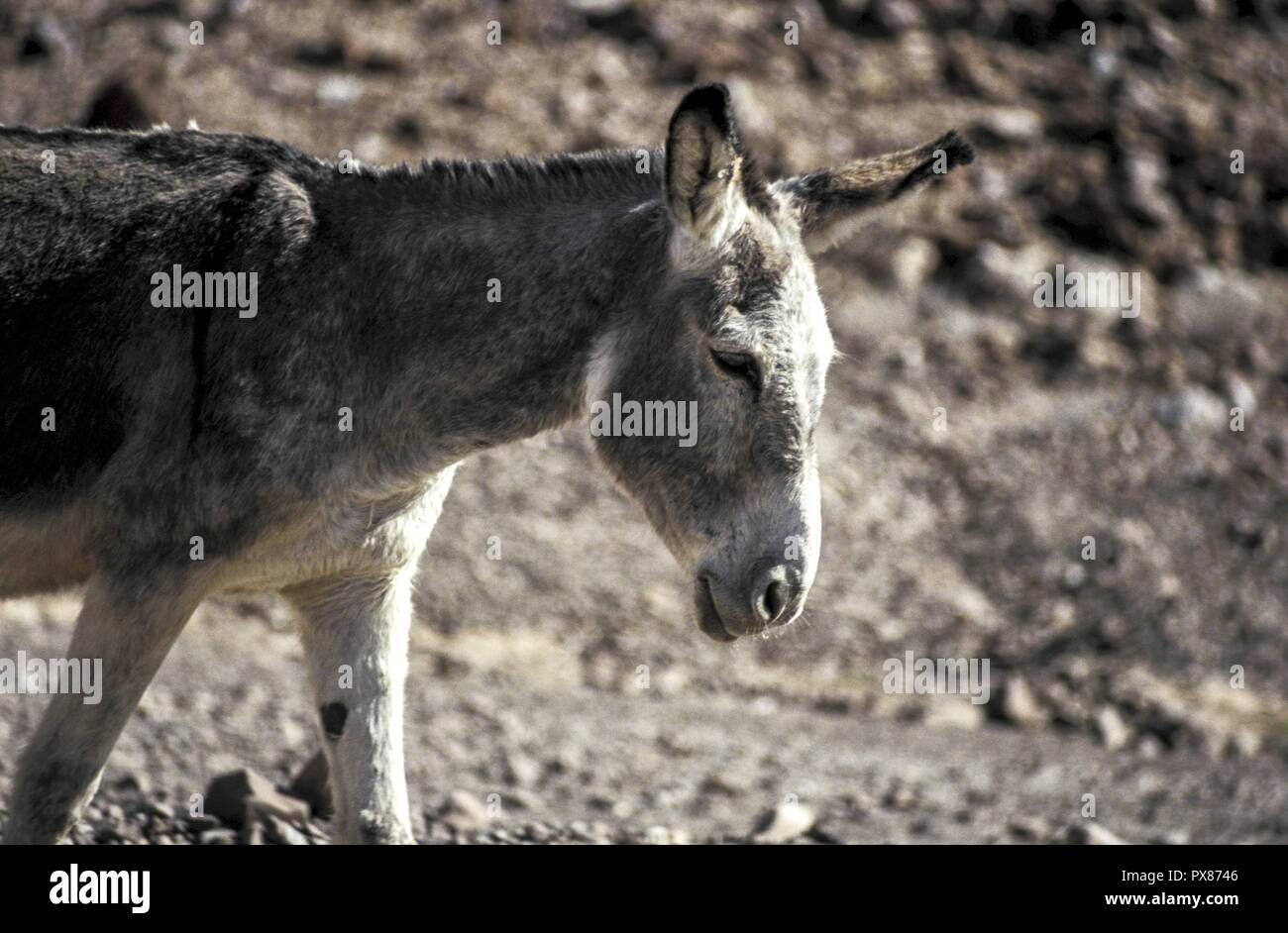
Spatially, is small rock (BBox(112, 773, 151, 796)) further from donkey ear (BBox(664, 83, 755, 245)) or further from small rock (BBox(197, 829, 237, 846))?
donkey ear (BBox(664, 83, 755, 245))

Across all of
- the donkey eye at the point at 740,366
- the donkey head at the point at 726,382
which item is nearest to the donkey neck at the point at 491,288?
the donkey head at the point at 726,382

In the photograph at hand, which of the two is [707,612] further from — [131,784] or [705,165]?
[131,784]


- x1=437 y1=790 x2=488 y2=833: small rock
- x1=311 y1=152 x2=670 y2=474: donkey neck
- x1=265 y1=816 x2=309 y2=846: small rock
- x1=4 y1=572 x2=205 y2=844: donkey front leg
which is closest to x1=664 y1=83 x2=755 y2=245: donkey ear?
x1=311 y1=152 x2=670 y2=474: donkey neck

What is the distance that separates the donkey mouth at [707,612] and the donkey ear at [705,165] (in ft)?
3.36

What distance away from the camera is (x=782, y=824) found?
22.6 ft

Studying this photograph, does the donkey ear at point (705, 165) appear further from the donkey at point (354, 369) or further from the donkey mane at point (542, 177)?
the donkey mane at point (542, 177)

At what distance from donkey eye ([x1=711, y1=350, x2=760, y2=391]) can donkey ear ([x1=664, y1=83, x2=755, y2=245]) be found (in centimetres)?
36

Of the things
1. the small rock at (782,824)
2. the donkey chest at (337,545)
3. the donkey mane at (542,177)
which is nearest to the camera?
the donkey chest at (337,545)

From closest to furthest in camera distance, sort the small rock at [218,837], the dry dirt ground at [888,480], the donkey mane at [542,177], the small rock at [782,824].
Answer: the donkey mane at [542,177], the small rock at [218,837], the small rock at [782,824], the dry dirt ground at [888,480]

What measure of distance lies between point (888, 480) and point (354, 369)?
798 centimetres

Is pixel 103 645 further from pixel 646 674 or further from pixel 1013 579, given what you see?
pixel 1013 579

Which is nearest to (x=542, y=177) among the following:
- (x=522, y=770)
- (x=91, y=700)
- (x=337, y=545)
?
(x=337, y=545)

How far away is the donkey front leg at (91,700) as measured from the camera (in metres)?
4.27

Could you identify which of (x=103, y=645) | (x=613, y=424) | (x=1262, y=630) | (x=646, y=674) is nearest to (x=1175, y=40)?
(x=1262, y=630)
